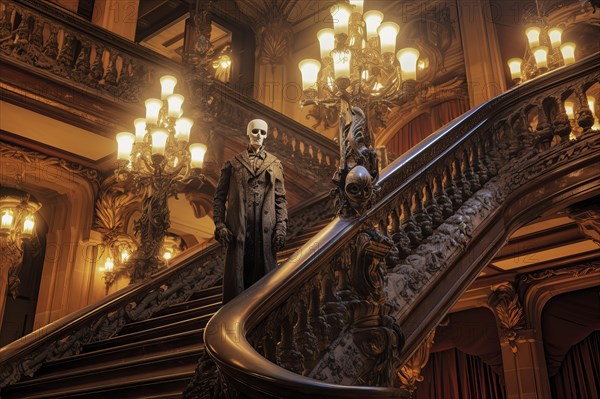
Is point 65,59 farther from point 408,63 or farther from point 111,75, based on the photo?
point 408,63

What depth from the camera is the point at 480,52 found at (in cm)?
1066

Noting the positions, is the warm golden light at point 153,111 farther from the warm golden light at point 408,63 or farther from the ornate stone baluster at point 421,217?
the ornate stone baluster at point 421,217

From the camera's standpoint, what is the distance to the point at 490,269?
341 inches

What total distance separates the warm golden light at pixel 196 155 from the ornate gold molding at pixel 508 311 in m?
4.85

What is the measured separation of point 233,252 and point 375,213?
102 cm

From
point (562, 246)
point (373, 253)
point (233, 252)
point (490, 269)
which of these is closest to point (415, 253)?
point (373, 253)

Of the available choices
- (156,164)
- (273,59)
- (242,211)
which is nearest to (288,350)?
(242,211)

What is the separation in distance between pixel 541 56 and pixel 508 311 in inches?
147

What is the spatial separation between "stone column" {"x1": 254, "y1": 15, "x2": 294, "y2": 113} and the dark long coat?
9332 millimetres

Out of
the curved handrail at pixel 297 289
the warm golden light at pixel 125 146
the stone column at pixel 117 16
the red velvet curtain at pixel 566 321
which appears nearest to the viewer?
the curved handrail at pixel 297 289

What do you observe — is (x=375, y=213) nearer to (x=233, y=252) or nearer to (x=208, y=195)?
(x=233, y=252)

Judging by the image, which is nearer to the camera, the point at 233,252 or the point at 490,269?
the point at 233,252

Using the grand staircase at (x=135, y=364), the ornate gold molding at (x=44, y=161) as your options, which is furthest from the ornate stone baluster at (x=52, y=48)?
the grand staircase at (x=135, y=364)

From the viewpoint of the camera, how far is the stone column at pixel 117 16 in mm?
10695
